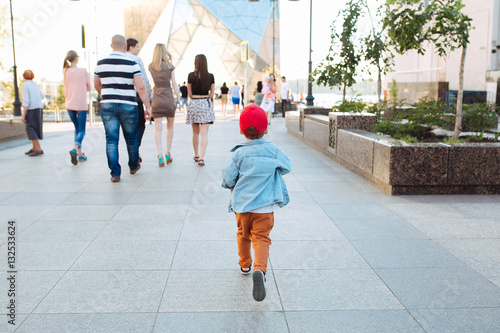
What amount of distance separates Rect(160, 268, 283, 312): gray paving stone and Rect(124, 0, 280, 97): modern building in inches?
1425

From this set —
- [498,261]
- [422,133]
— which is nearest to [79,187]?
[498,261]

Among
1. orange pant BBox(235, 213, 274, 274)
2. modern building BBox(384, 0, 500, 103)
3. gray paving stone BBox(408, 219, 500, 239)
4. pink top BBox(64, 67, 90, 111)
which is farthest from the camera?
modern building BBox(384, 0, 500, 103)

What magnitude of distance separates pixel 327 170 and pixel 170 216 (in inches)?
157

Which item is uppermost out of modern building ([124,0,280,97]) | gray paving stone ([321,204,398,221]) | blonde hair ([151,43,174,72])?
modern building ([124,0,280,97])

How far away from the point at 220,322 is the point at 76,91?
758 cm

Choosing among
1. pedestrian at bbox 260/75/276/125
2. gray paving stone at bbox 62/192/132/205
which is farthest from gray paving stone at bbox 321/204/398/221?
pedestrian at bbox 260/75/276/125

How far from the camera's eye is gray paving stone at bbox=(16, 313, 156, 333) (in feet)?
9.90

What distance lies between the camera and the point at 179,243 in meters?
4.68

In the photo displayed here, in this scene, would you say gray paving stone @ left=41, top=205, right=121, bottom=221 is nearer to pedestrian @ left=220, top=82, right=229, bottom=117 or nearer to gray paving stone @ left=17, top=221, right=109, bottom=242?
gray paving stone @ left=17, top=221, right=109, bottom=242

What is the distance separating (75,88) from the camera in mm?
9586

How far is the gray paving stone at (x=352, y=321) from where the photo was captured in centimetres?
303

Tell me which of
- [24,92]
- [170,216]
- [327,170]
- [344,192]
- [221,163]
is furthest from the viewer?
[24,92]

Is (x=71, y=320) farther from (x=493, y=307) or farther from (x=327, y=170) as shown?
(x=327, y=170)

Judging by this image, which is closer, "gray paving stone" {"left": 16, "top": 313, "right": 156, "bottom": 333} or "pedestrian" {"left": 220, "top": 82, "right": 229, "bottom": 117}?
→ "gray paving stone" {"left": 16, "top": 313, "right": 156, "bottom": 333}
